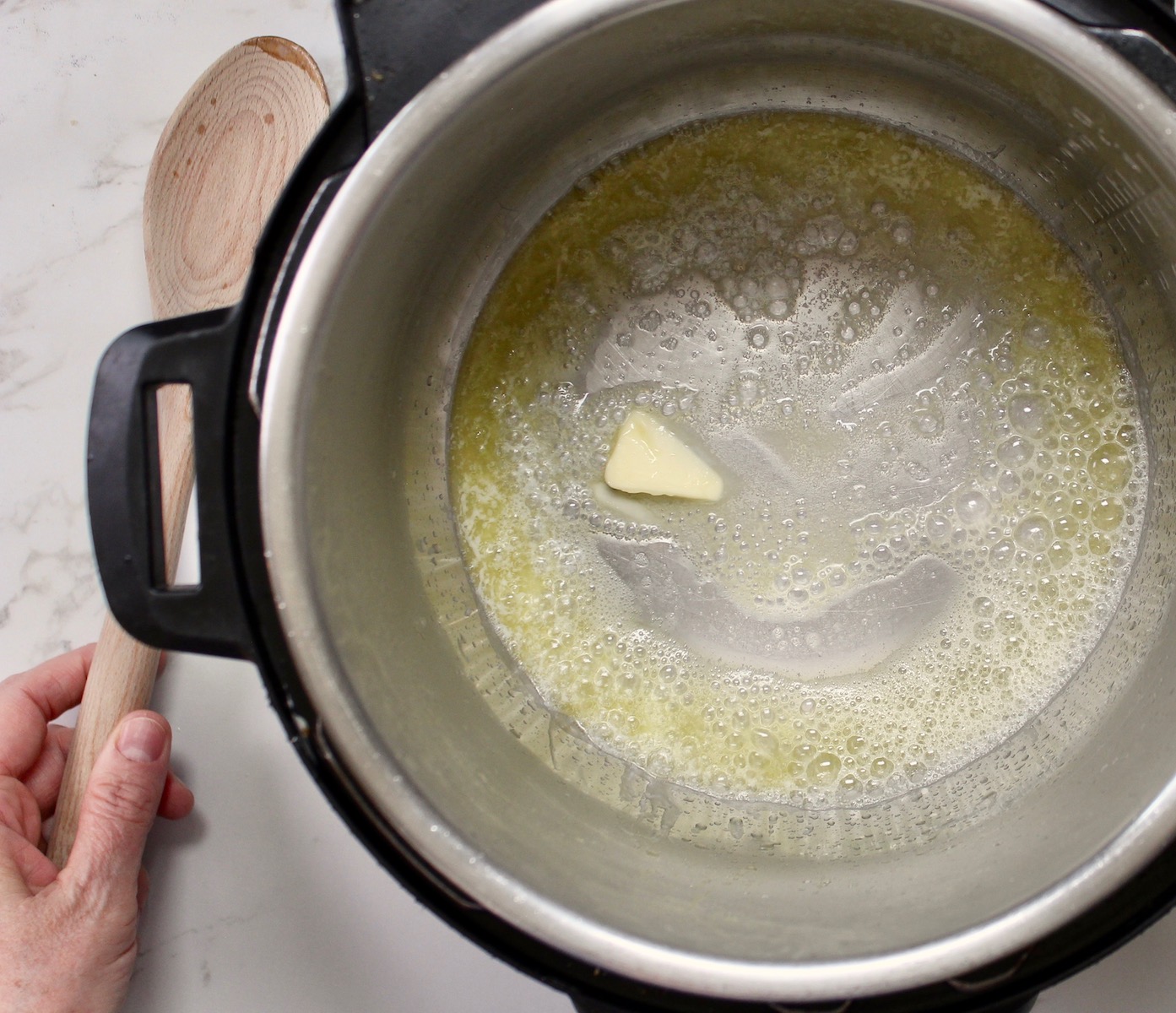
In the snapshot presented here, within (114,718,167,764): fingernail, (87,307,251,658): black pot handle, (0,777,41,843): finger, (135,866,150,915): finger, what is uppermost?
(87,307,251,658): black pot handle

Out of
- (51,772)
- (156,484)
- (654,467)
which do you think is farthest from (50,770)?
(654,467)

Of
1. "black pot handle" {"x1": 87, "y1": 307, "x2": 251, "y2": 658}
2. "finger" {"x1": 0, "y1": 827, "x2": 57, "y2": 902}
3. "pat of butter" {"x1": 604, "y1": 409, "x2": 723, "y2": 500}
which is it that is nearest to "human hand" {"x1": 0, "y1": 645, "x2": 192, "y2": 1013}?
"finger" {"x1": 0, "y1": 827, "x2": 57, "y2": 902}

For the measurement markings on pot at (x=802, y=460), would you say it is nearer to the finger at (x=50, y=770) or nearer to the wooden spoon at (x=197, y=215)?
the wooden spoon at (x=197, y=215)

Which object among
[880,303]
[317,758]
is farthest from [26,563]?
[880,303]

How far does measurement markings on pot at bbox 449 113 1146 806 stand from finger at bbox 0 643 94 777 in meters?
0.44

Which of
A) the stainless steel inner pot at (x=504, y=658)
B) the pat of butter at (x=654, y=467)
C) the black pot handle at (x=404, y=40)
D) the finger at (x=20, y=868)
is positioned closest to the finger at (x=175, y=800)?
the finger at (x=20, y=868)

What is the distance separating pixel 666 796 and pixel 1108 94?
0.69m

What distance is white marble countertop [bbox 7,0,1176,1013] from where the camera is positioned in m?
0.93

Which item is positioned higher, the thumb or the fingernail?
the fingernail

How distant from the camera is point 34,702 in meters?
0.94

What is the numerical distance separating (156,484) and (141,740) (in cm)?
33

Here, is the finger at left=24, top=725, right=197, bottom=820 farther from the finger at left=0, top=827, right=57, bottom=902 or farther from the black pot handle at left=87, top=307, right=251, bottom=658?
the black pot handle at left=87, top=307, right=251, bottom=658

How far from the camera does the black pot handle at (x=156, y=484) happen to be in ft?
2.14

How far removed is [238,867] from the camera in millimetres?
956
